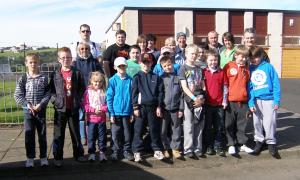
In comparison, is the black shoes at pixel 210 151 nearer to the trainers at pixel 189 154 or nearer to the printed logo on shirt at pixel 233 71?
the trainers at pixel 189 154

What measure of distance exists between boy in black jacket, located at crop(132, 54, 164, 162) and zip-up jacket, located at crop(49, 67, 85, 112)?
828mm

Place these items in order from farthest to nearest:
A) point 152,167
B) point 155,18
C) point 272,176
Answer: point 155,18, point 152,167, point 272,176

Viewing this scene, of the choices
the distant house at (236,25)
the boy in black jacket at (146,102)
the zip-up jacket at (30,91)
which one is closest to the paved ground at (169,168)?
the boy in black jacket at (146,102)

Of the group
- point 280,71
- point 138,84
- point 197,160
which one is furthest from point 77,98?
point 280,71

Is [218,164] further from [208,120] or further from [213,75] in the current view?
[213,75]

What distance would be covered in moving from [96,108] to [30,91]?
1.00 metres

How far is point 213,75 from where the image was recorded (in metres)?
6.20

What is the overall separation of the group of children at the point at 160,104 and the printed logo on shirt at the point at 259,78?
0.05ft

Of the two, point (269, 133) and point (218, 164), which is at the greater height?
point (269, 133)

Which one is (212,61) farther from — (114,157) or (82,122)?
(82,122)

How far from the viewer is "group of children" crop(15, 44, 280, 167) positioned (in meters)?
5.75

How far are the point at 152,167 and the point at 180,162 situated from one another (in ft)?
1.51

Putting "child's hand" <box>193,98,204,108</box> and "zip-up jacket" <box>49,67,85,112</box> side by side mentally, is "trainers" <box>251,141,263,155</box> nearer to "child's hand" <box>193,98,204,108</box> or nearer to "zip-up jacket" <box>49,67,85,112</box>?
"child's hand" <box>193,98,204,108</box>

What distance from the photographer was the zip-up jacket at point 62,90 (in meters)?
5.71
